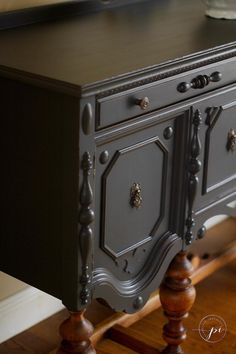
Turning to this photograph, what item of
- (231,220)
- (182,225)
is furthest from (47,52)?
(231,220)

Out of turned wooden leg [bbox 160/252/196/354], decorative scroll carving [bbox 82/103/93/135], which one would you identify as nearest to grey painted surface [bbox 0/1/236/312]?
decorative scroll carving [bbox 82/103/93/135]

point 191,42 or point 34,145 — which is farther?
point 191,42

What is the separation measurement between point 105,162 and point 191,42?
351 millimetres

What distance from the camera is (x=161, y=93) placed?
1.38 m

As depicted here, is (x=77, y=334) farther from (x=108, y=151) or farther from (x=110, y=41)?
(x=110, y=41)

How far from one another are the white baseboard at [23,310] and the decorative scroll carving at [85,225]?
64cm

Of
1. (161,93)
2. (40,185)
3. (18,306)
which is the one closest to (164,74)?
(161,93)

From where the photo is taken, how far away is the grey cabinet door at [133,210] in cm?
134

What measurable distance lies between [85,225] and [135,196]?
16 centimetres

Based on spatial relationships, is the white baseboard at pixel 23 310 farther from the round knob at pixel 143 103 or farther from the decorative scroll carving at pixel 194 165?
the round knob at pixel 143 103

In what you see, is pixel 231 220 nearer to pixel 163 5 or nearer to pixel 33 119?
pixel 163 5

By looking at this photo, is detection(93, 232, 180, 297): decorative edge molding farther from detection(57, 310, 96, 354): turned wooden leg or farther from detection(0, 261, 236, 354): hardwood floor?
detection(0, 261, 236, 354): hardwood floor

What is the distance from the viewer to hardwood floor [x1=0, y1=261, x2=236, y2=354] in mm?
1974

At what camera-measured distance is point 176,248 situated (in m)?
1.57
